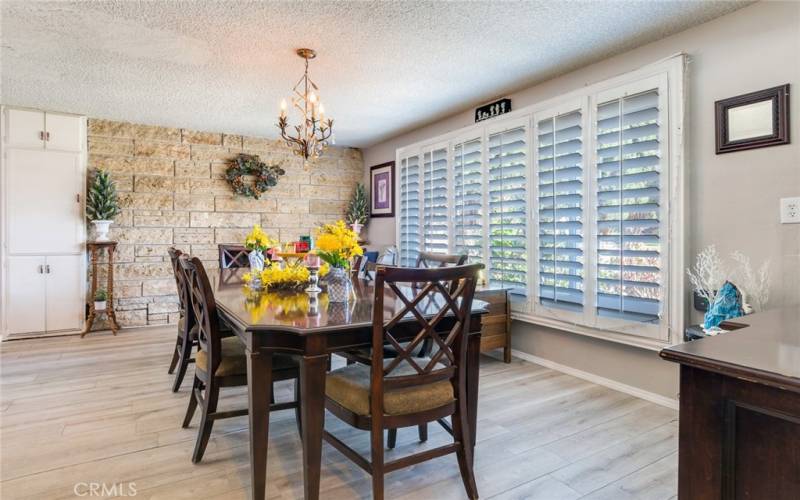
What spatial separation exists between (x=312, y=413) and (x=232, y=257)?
319cm

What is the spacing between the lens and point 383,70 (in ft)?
11.1

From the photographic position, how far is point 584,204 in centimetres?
314

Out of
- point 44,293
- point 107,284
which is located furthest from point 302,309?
point 44,293

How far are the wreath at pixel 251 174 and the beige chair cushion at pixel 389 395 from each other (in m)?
4.44

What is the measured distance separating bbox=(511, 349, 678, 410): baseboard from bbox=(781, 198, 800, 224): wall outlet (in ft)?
4.08

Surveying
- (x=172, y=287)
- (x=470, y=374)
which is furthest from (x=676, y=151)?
(x=172, y=287)

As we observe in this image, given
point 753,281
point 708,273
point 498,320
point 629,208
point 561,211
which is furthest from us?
point 498,320

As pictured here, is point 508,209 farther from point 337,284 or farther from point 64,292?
point 64,292

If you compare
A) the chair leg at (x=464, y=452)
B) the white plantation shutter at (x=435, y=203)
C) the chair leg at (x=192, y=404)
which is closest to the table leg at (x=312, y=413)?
the chair leg at (x=464, y=452)

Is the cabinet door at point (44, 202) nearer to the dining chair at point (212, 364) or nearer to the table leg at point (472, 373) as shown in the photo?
the dining chair at point (212, 364)

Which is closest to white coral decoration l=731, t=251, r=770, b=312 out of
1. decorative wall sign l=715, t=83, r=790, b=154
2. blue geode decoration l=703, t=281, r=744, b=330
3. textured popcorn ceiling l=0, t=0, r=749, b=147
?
blue geode decoration l=703, t=281, r=744, b=330

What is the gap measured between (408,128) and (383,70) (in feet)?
6.38

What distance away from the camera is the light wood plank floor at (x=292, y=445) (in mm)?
1901

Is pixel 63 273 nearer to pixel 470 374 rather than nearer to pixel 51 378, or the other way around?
pixel 51 378
